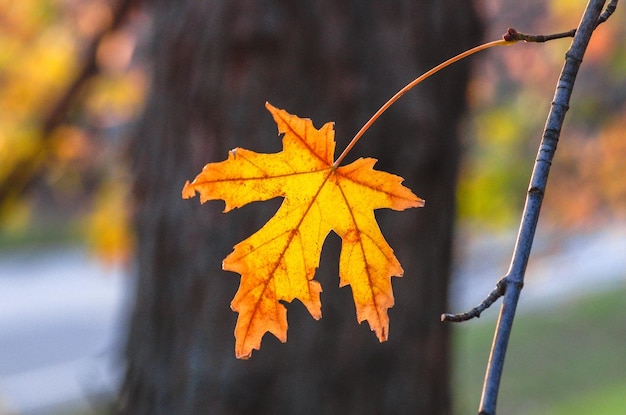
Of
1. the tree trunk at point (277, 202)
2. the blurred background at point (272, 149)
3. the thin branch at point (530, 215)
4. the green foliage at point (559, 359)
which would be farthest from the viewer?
the green foliage at point (559, 359)

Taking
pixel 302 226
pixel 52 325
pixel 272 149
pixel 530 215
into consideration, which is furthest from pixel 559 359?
pixel 530 215

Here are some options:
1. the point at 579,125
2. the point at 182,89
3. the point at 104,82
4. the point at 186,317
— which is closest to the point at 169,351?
the point at 186,317

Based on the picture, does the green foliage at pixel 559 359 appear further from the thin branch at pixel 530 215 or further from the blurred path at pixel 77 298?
the thin branch at pixel 530 215

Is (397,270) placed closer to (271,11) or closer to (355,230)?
(355,230)

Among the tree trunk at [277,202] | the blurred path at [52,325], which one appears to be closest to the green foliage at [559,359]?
the blurred path at [52,325]

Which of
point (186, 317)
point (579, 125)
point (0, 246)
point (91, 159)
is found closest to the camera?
point (186, 317)

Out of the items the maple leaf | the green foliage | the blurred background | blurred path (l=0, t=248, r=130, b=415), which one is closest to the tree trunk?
the blurred background

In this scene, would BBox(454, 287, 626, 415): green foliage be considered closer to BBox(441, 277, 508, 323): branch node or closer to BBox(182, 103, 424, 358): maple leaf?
BBox(182, 103, 424, 358): maple leaf
